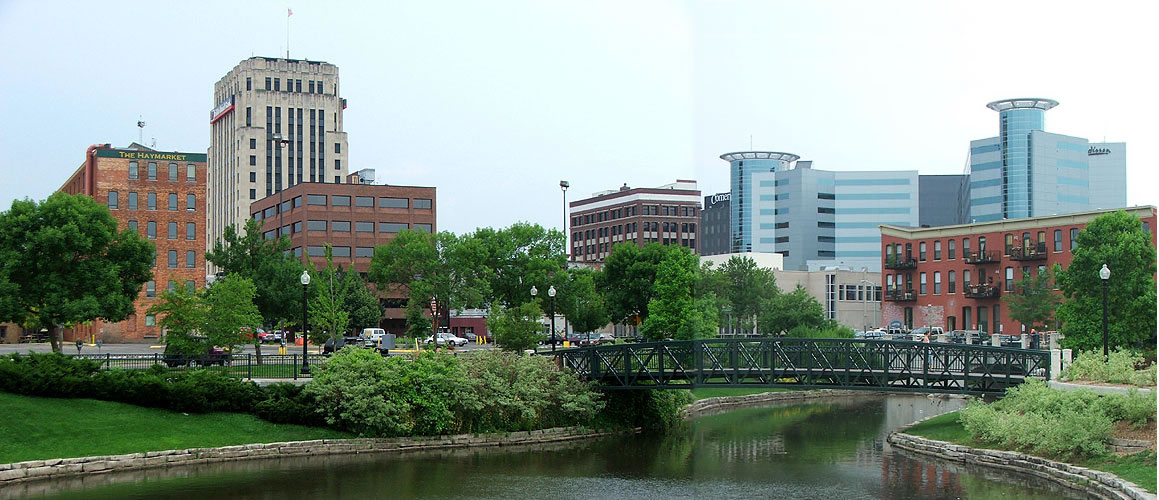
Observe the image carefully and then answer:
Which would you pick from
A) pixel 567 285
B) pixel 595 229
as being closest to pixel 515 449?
pixel 567 285

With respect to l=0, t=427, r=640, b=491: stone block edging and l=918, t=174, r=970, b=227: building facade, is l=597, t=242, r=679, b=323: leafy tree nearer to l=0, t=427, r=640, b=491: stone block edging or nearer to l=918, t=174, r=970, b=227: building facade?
l=0, t=427, r=640, b=491: stone block edging

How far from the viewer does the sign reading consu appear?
518 feet

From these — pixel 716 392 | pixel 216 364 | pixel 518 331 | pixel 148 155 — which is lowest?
pixel 716 392

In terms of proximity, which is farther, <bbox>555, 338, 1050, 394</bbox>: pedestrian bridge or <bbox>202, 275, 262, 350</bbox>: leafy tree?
<bbox>202, 275, 262, 350</bbox>: leafy tree

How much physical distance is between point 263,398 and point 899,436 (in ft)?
70.6

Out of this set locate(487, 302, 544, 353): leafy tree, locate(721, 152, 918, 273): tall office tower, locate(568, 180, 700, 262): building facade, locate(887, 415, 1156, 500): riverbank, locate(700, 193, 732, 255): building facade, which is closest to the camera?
locate(887, 415, 1156, 500): riverbank

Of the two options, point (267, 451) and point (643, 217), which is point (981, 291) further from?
point (643, 217)

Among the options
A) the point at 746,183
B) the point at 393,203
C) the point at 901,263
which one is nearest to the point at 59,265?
the point at 901,263

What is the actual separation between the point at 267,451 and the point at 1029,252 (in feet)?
161

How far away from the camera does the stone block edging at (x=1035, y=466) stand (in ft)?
86.5

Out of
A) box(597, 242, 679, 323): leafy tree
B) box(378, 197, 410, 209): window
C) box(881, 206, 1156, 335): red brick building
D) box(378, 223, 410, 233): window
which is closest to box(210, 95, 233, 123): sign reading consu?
box(378, 197, 410, 209): window

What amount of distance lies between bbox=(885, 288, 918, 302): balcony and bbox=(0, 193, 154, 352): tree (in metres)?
46.6

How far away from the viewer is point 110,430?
32.6 metres

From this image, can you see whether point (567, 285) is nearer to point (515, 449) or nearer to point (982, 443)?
point (515, 449)
